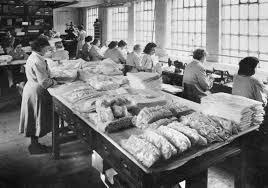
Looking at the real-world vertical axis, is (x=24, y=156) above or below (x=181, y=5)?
below

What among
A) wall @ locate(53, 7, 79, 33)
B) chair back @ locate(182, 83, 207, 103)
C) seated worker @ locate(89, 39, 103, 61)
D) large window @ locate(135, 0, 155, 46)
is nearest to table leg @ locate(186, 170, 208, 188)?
chair back @ locate(182, 83, 207, 103)

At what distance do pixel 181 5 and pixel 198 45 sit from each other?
4.50ft

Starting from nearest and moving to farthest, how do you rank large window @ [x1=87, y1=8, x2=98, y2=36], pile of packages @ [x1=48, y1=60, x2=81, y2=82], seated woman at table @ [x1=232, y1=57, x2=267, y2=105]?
seated woman at table @ [x1=232, y1=57, x2=267, y2=105] → pile of packages @ [x1=48, y1=60, x2=81, y2=82] → large window @ [x1=87, y1=8, x2=98, y2=36]

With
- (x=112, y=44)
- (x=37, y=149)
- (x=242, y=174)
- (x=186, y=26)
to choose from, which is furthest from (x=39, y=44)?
(x=186, y=26)

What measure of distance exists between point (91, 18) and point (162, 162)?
13.9 meters

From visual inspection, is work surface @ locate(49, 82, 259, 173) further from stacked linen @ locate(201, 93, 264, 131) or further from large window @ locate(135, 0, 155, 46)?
large window @ locate(135, 0, 155, 46)

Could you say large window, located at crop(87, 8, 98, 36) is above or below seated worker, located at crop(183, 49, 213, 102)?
above

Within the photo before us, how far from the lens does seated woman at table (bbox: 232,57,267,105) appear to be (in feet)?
12.6

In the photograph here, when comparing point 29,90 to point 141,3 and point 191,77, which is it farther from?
point 141,3

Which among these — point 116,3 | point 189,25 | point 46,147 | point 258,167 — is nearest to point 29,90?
point 46,147

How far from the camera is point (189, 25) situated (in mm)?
8117

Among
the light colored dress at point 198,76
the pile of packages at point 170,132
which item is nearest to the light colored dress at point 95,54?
the light colored dress at point 198,76

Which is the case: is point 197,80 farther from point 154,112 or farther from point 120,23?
point 120,23

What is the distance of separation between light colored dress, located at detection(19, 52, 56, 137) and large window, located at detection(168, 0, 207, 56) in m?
4.71
